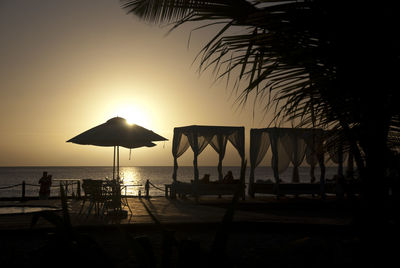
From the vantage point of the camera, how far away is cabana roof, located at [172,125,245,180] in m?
14.6

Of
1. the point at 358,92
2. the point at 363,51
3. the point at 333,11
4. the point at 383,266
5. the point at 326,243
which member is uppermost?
the point at 333,11

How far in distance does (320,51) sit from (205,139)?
42.1 ft

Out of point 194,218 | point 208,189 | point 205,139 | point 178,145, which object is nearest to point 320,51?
point 194,218

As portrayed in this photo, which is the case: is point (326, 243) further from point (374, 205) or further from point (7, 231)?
point (7, 231)

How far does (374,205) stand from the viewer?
1.82 m

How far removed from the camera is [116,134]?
9.95 metres

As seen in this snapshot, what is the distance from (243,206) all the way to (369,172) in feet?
34.1

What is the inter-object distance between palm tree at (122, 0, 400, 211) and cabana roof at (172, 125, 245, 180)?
12046 mm

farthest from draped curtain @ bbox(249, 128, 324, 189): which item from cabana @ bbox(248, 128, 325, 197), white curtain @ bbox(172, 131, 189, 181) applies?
white curtain @ bbox(172, 131, 189, 181)

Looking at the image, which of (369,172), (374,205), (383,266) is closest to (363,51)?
(369,172)

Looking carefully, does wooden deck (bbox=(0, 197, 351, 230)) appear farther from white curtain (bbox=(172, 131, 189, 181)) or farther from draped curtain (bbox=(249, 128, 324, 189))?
white curtain (bbox=(172, 131, 189, 181))

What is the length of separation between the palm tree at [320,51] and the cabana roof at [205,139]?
474 inches

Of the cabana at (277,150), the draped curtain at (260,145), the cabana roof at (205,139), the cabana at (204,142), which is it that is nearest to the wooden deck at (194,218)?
the cabana at (204,142)

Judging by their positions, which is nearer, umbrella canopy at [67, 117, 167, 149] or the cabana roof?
umbrella canopy at [67, 117, 167, 149]
